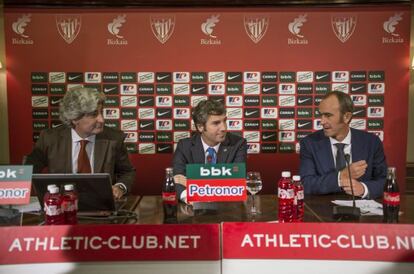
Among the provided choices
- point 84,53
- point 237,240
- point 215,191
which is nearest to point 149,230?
point 237,240

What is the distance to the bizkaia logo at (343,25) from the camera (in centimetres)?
350

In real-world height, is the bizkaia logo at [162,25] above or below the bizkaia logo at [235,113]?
above

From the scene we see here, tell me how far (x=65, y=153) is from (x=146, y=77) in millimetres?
1386

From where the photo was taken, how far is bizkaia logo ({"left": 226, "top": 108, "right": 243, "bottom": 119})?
3611 millimetres

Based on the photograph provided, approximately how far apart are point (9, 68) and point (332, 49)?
2.95 metres

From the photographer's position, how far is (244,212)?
69.3 inches

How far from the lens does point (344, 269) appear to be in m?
Result: 1.18

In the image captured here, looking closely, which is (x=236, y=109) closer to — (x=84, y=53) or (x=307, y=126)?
(x=307, y=126)

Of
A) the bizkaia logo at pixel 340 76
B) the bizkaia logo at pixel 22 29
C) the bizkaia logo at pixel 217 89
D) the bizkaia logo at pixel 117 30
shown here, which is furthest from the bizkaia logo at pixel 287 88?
the bizkaia logo at pixel 22 29

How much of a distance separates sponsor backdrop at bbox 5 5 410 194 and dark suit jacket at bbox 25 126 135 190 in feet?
3.86

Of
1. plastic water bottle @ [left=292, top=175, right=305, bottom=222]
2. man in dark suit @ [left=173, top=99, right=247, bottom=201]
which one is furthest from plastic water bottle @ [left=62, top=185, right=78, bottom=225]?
man in dark suit @ [left=173, top=99, right=247, bottom=201]

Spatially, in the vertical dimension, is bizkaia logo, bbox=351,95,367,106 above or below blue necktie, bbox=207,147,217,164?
above

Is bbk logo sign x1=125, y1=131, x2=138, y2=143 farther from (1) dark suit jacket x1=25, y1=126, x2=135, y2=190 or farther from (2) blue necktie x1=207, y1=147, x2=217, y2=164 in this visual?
(2) blue necktie x1=207, y1=147, x2=217, y2=164

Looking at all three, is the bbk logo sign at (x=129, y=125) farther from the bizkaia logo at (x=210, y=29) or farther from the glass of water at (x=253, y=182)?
the glass of water at (x=253, y=182)
